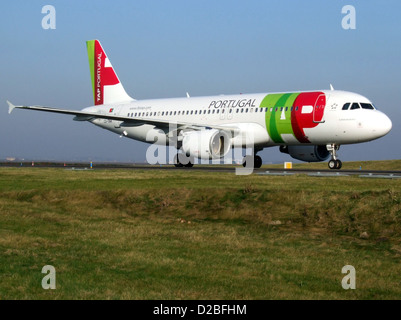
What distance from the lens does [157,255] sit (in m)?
13.4

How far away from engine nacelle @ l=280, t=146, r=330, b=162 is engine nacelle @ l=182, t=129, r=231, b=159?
15.8ft

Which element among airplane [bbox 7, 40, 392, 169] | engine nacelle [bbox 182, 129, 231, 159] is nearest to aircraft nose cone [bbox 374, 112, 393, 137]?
airplane [bbox 7, 40, 392, 169]

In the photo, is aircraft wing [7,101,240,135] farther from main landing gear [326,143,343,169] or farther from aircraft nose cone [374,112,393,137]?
aircraft nose cone [374,112,393,137]

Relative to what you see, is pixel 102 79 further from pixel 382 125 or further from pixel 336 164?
pixel 382 125

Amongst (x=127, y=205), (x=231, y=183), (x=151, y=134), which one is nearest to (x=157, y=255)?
(x=127, y=205)

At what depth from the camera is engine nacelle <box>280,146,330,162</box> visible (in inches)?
1499

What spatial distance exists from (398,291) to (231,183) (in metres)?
15.0

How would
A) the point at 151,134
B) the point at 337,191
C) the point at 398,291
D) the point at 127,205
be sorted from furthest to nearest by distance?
the point at 151,134
the point at 127,205
the point at 337,191
the point at 398,291

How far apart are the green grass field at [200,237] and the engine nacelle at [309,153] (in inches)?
414

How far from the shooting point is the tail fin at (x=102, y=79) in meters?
48.1

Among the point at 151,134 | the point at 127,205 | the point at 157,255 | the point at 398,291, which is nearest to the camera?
the point at 398,291
